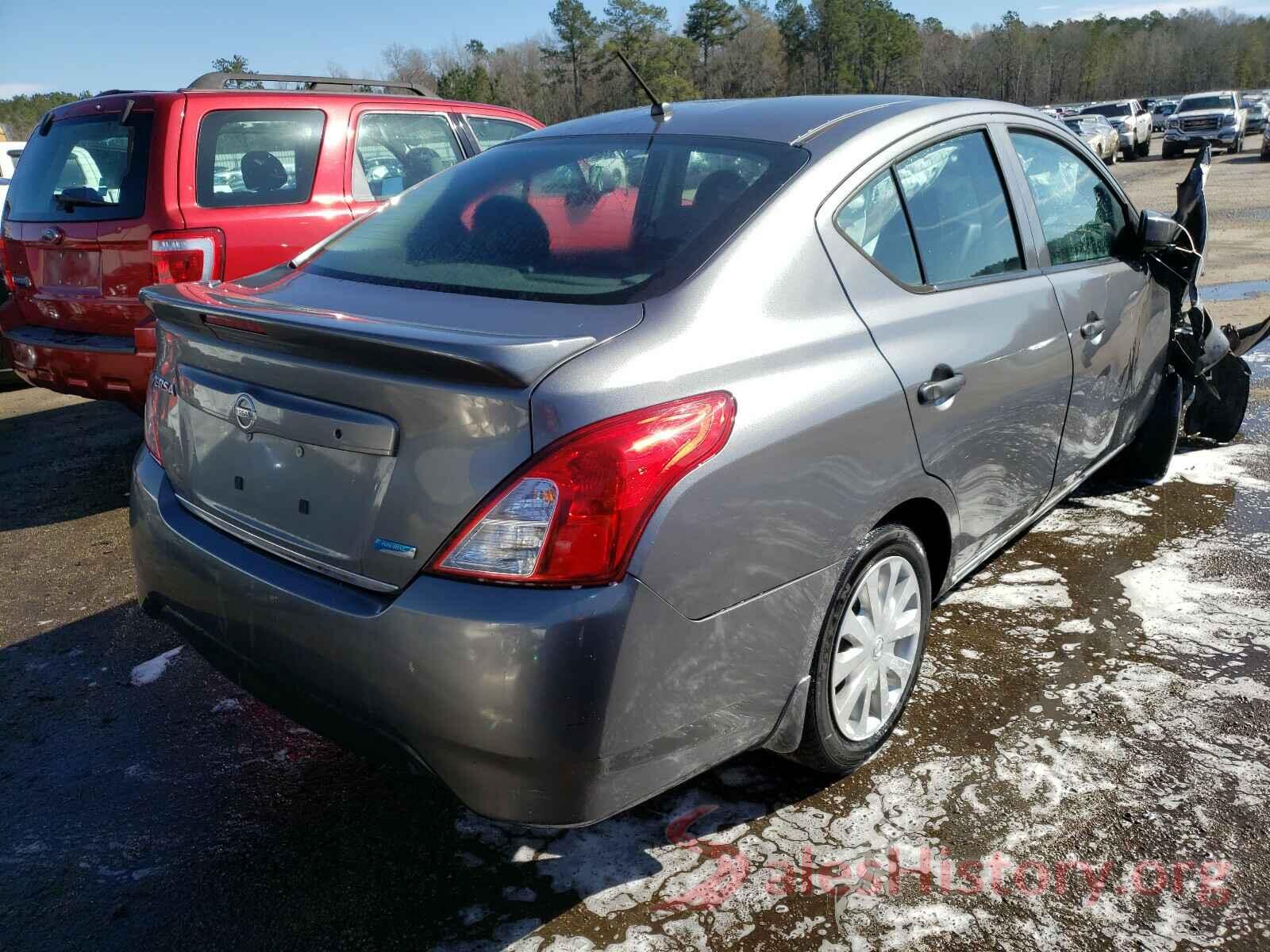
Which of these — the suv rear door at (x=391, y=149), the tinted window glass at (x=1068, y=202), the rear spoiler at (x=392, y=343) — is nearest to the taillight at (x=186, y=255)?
the suv rear door at (x=391, y=149)

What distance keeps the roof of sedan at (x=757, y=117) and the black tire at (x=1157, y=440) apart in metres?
2.09

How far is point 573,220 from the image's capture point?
2.68 meters

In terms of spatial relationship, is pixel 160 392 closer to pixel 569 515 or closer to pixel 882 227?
pixel 569 515

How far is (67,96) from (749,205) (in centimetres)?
9928

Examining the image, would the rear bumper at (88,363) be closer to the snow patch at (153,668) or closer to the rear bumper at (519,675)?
the snow patch at (153,668)

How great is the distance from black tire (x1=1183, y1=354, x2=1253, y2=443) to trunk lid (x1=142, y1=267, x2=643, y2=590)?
4267 mm

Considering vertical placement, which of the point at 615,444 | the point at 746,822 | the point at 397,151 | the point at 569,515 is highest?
the point at 397,151

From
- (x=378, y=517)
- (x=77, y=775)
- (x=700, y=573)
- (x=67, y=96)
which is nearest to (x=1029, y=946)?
(x=700, y=573)

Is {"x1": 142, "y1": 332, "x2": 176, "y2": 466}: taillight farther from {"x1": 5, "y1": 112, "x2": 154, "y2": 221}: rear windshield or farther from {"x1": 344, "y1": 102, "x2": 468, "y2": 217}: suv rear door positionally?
{"x1": 344, "y1": 102, "x2": 468, "y2": 217}: suv rear door

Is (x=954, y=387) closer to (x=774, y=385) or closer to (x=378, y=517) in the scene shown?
(x=774, y=385)

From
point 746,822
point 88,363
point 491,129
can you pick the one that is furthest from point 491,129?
point 746,822

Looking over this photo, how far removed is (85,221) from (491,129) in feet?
9.24

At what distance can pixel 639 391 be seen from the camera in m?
1.98

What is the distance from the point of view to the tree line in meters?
94.4
